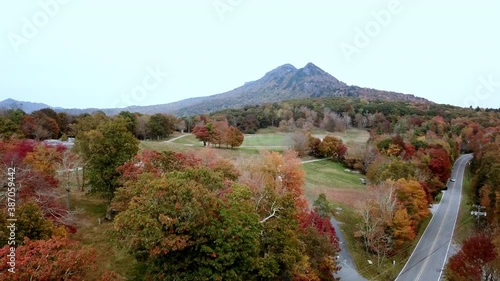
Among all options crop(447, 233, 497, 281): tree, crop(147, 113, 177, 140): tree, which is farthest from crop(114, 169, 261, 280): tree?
crop(147, 113, 177, 140): tree

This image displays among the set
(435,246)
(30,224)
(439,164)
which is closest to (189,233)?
(30,224)

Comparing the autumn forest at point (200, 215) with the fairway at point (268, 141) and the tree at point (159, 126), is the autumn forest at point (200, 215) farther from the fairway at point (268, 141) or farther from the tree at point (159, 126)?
the tree at point (159, 126)

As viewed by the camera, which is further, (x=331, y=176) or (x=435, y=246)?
(x=331, y=176)

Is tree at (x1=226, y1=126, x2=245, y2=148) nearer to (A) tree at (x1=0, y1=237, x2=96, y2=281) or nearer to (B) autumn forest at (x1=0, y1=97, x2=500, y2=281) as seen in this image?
(B) autumn forest at (x1=0, y1=97, x2=500, y2=281)

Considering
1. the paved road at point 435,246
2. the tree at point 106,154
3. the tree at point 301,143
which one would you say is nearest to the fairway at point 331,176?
the tree at point 301,143

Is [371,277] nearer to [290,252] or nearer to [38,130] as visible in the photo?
[290,252]

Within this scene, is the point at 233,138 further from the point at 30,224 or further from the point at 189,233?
the point at 30,224
